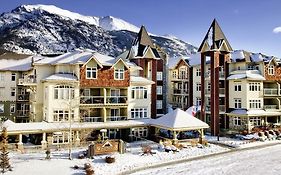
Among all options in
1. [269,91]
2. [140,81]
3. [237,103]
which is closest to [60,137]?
[140,81]

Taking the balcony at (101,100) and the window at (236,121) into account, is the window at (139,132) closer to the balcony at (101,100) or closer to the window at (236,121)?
the balcony at (101,100)

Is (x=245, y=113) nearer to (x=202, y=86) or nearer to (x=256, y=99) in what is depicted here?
(x=256, y=99)

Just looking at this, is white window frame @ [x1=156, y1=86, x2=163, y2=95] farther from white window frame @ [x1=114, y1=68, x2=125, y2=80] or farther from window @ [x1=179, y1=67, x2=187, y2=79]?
white window frame @ [x1=114, y1=68, x2=125, y2=80]

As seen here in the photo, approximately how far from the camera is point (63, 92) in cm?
3447

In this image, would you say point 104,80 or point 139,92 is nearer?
point 104,80

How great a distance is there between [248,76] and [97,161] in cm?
2545

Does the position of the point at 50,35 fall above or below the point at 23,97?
above

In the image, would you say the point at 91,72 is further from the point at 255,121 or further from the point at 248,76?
the point at 255,121

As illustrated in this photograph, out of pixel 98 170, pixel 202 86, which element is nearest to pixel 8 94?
pixel 98 170

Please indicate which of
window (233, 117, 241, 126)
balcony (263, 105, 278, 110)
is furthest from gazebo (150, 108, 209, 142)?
balcony (263, 105, 278, 110)

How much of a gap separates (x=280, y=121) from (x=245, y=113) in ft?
27.3

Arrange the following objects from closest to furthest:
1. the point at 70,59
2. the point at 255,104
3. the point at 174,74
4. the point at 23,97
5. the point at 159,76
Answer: the point at 70,59, the point at 23,97, the point at 255,104, the point at 159,76, the point at 174,74

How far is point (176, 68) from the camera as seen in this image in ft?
174

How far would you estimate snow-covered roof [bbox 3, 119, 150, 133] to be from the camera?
100 feet
